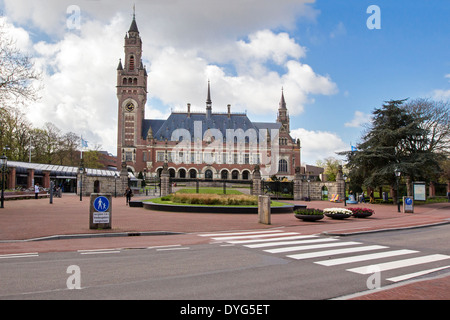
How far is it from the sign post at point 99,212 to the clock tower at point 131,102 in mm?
70471

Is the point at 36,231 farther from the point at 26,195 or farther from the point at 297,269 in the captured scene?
the point at 26,195

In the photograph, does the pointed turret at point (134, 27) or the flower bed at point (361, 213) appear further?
the pointed turret at point (134, 27)

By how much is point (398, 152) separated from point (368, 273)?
37.9 meters

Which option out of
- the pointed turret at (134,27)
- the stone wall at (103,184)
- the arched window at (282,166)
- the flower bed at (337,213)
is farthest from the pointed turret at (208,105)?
the flower bed at (337,213)

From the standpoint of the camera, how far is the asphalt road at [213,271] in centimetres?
595

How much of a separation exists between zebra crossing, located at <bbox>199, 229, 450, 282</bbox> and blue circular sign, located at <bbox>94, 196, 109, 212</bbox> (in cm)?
407

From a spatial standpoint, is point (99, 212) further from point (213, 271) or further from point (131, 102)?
point (131, 102)

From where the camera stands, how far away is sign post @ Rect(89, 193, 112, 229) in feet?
45.6
